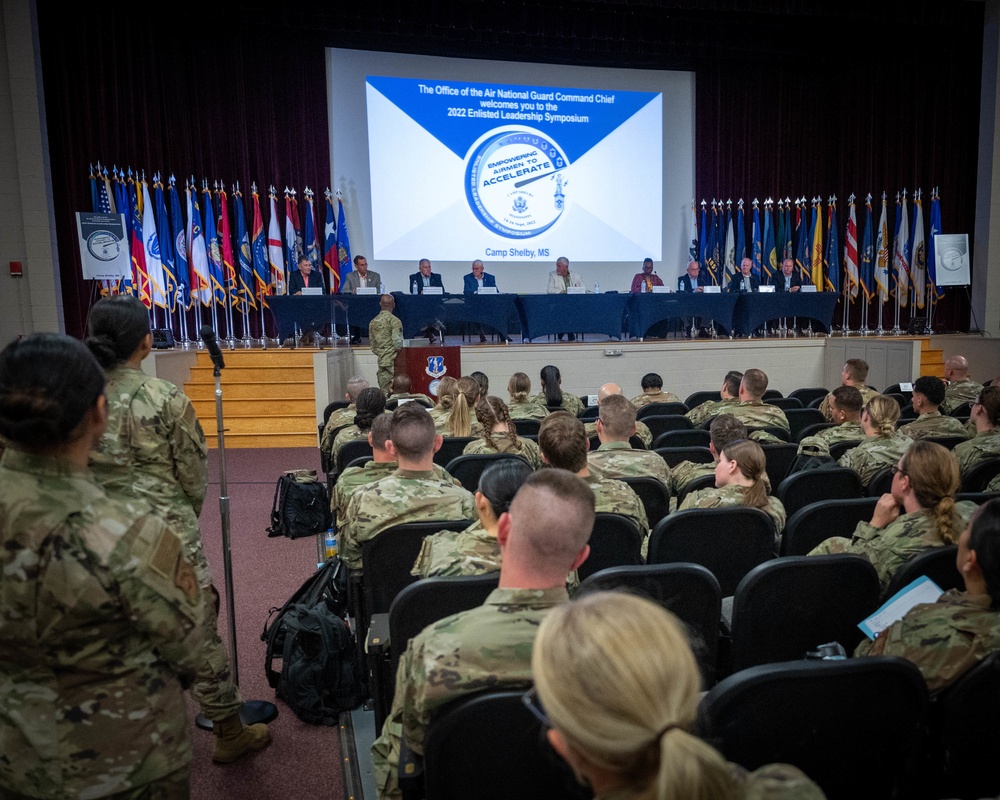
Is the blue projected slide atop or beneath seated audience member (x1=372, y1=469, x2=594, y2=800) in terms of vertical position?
atop

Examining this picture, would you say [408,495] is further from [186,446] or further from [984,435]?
[984,435]

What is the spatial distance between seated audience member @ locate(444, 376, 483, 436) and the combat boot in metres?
2.39

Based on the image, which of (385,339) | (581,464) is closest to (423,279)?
(385,339)

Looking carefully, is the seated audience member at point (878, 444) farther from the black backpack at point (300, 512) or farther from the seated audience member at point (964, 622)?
the black backpack at point (300, 512)

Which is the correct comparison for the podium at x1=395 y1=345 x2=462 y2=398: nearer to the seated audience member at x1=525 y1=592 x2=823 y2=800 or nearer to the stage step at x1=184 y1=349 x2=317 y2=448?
the stage step at x1=184 y1=349 x2=317 y2=448

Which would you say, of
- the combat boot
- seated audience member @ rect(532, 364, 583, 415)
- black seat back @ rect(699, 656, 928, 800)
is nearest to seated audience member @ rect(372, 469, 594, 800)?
black seat back @ rect(699, 656, 928, 800)

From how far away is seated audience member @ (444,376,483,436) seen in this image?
449cm

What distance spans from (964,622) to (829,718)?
38cm

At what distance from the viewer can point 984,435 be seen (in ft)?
12.2

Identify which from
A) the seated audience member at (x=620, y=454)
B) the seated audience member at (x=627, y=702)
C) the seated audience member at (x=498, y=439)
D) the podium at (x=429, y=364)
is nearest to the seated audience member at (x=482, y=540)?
the seated audience member at (x=627, y=702)

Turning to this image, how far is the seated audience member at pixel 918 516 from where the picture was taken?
86.0 inches

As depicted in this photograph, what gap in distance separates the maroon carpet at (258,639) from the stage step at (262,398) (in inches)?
44.9

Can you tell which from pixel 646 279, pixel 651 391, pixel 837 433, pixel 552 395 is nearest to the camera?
pixel 837 433

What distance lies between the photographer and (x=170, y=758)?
1.31 metres
